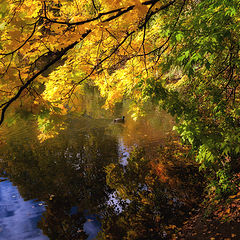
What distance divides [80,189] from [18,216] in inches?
87.6

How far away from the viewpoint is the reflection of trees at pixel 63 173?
6.50m

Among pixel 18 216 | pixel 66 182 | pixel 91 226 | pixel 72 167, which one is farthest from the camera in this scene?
pixel 72 167

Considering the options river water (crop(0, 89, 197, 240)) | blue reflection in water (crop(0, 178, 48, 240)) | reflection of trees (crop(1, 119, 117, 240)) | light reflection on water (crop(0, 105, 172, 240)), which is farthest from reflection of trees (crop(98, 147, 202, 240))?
blue reflection in water (crop(0, 178, 48, 240))

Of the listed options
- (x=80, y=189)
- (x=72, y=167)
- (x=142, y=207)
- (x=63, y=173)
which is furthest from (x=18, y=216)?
(x=142, y=207)

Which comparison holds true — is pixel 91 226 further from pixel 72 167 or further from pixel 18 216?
pixel 72 167

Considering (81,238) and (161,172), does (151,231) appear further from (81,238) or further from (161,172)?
(161,172)

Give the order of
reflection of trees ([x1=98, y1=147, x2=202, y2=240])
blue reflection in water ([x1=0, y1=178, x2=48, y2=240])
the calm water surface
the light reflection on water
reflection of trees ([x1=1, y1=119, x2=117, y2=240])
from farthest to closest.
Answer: reflection of trees ([x1=1, y1=119, x2=117, y2=240]) < the light reflection on water < the calm water surface < blue reflection in water ([x1=0, y1=178, x2=48, y2=240]) < reflection of trees ([x1=98, y1=147, x2=202, y2=240])

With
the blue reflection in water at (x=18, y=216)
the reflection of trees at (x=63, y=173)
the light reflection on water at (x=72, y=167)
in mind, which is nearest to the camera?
the blue reflection in water at (x=18, y=216)

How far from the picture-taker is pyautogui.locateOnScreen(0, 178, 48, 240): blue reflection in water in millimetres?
5859

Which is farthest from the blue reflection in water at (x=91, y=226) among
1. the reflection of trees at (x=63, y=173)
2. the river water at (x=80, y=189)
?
the reflection of trees at (x=63, y=173)

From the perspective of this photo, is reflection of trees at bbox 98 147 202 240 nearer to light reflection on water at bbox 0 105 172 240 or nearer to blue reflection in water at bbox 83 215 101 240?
blue reflection in water at bbox 83 215 101 240

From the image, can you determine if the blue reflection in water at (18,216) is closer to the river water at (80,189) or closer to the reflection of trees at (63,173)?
the river water at (80,189)

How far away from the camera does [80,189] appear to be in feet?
26.3

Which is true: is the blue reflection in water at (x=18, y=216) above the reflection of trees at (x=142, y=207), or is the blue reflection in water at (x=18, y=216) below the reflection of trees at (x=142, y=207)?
above
